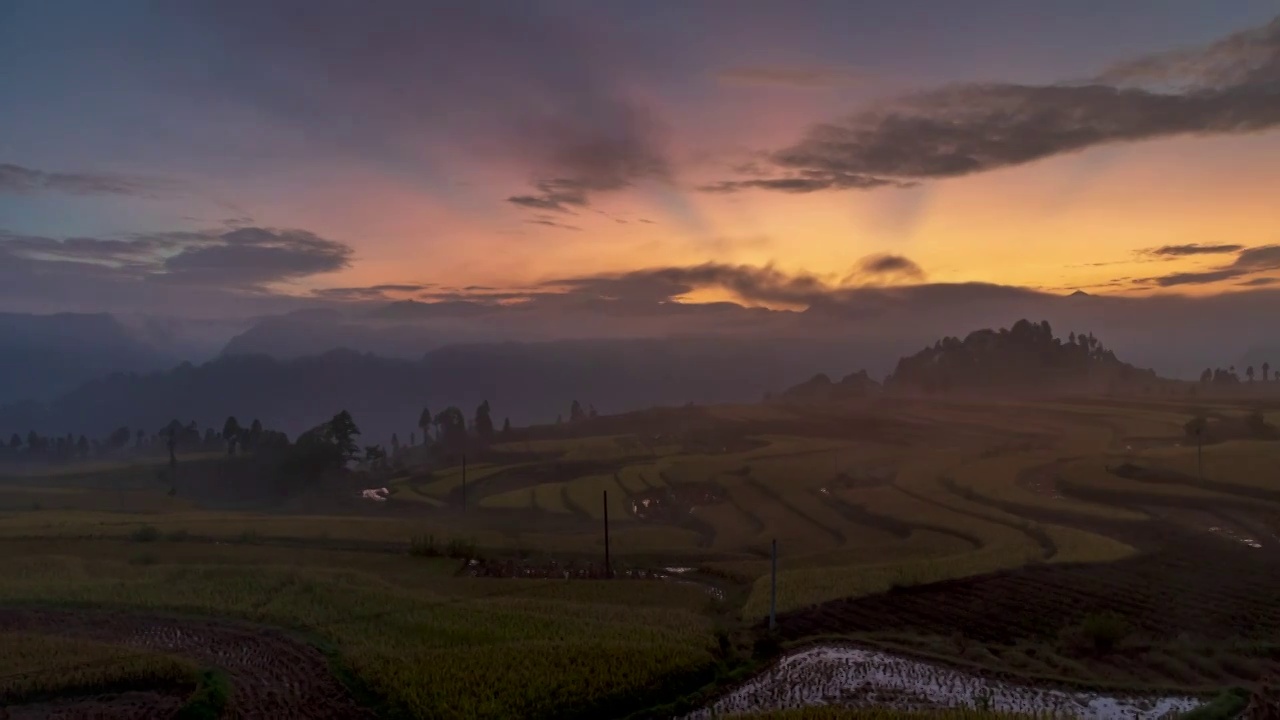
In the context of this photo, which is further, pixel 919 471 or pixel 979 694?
pixel 919 471

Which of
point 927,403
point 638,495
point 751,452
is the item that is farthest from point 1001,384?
point 638,495

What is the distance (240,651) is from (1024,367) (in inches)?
6177

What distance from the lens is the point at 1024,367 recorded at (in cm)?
15412

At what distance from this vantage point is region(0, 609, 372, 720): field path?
2056 cm

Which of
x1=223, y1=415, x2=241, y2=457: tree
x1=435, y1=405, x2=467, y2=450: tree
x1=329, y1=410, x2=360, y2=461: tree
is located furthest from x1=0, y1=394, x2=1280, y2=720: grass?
x1=435, y1=405, x2=467, y2=450: tree

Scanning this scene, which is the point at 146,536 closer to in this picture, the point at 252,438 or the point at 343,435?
the point at 343,435

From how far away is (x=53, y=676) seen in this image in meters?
21.9

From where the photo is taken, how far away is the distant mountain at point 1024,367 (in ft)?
504

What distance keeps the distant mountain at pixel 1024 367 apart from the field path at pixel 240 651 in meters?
147

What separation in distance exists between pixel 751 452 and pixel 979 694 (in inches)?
2202

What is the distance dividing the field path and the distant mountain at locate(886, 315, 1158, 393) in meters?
147

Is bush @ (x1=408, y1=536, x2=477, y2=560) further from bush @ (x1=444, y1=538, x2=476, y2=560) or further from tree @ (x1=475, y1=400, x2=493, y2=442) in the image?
tree @ (x1=475, y1=400, x2=493, y2=442)

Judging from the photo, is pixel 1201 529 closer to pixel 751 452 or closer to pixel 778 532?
pixel 778 532

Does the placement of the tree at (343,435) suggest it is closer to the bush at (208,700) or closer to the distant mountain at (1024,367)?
the bush at (208,700)
